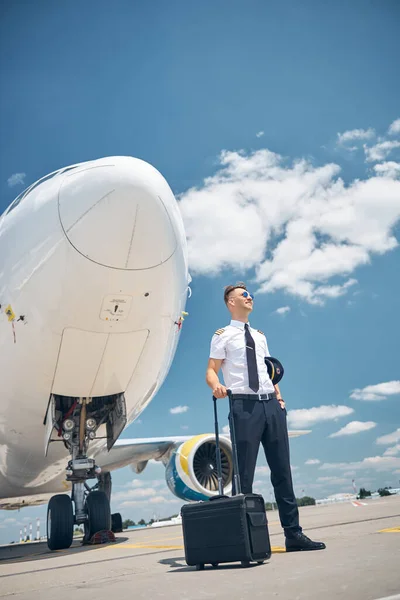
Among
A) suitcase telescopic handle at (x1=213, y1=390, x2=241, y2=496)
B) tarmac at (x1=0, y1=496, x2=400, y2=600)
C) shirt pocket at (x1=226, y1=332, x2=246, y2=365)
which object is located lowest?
tarmac at (x1=0, y1=496, x2=400, y2=600)

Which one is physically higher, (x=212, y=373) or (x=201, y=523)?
(x=212, y=373)

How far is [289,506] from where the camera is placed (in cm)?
409

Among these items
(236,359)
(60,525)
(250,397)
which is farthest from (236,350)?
(60,525)

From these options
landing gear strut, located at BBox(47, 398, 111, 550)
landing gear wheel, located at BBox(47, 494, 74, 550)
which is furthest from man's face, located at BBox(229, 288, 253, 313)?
landing gear wheel, located at BBox(47, 494, 74, 550)

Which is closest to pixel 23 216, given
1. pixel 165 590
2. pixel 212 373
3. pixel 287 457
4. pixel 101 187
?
pixel 101 187

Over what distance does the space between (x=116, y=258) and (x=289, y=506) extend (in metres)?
3.17

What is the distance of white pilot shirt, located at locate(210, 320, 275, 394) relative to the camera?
418 cm

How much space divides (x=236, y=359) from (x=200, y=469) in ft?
24.6

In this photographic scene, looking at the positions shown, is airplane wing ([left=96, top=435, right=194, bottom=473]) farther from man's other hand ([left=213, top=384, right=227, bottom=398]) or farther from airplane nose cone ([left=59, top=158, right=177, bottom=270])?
man's other hand ([left=213, top=384, right=227, bottom=398])

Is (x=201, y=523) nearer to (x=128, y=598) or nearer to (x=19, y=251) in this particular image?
(x=128, y=598)

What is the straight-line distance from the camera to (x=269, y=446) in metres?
4.21

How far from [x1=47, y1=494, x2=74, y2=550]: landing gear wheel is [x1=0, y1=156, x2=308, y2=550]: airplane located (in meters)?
0.01

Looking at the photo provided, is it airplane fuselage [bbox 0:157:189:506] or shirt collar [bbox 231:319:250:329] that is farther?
airplane fuselage [bbox 0:157:189:506]

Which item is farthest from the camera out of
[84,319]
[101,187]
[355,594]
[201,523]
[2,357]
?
[2,357]
